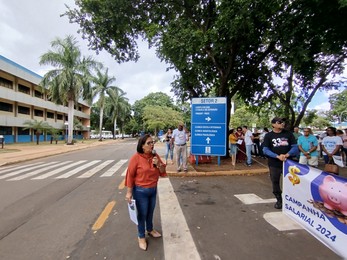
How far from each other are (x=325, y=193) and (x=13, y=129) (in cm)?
3939

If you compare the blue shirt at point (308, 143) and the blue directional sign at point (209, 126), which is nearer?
the blue shirt at point (308, 143)

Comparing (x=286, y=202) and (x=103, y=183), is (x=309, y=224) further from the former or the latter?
(x=103, y=183)

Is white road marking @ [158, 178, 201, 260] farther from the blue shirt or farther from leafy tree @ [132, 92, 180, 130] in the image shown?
leafy tree @ [132, 92, 180, 130]

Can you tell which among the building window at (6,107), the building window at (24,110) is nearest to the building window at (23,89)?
the building window at (24,110)

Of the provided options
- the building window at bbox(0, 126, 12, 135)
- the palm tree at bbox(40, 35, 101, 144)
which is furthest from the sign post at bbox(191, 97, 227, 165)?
the building window at bbox(0, 126, 12, 135)

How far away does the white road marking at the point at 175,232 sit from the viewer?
3354 mm

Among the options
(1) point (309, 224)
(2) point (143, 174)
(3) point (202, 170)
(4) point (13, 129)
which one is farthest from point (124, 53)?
(4) point (13, 129)

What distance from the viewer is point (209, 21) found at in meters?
11.5

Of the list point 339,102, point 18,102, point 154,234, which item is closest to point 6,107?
point 18,102

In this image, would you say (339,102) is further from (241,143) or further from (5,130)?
(5,130)

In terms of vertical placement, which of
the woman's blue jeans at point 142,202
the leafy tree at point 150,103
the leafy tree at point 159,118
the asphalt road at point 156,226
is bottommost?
the asphalt road at point 156,226

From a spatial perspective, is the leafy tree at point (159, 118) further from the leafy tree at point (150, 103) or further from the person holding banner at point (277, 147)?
the person holding banner at point (277, 147)

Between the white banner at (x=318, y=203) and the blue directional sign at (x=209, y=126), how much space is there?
5.52 m

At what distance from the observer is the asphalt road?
340 cm
